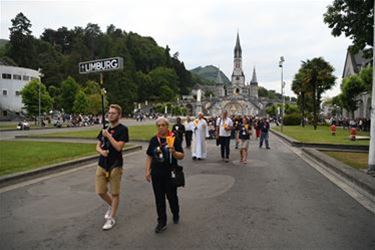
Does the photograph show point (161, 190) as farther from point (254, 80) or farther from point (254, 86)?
point (254, 80)

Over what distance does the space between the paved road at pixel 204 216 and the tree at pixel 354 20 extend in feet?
27.9

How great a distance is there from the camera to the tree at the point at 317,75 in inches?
1693

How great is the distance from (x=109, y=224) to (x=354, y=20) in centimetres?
1393

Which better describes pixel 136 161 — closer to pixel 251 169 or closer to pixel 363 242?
pixel 251 169

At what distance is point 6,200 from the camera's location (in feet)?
22.5

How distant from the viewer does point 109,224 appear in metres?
5.12

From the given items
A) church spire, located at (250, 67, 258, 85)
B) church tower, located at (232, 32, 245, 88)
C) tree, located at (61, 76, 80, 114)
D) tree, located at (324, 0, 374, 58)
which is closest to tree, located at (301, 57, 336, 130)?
tree, located at (324, 0, 374, 58)

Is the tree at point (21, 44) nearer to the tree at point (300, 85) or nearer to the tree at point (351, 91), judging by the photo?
the tree at point (300, 85)

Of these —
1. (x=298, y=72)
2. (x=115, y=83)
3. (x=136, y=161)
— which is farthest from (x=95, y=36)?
(x=136, y=161)

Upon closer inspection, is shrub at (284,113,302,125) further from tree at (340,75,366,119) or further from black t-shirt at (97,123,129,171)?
black t-shirt at (97,123,129,171)

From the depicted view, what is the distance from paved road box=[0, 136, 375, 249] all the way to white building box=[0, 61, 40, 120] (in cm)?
6631

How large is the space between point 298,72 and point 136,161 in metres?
42.7

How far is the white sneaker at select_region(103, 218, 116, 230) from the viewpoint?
5.06 m

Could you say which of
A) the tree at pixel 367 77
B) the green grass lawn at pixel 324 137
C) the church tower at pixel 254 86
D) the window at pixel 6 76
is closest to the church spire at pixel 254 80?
the church tower at pixel 254 86
